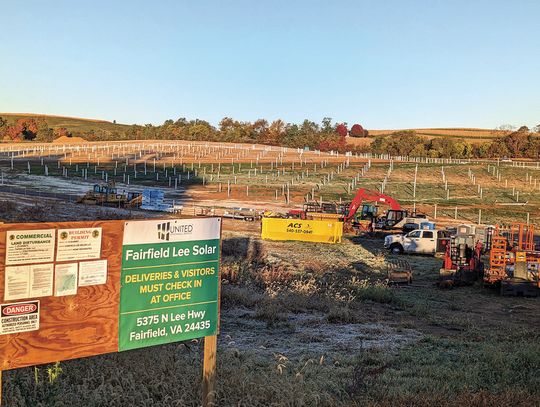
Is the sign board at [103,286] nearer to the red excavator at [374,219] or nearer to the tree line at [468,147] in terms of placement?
the red excavator at [374,219]

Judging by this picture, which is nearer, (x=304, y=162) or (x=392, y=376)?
(x=392, y=376)

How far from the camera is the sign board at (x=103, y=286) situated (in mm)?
5594

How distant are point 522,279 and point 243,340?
13.9 meters

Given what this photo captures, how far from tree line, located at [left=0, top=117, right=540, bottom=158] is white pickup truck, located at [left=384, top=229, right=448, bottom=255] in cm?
8725

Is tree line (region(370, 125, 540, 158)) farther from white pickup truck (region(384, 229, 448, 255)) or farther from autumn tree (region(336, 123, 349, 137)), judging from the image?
white pickup truck (region(384, 229, 448, 255))

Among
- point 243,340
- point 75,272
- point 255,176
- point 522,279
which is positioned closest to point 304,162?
point 255,176

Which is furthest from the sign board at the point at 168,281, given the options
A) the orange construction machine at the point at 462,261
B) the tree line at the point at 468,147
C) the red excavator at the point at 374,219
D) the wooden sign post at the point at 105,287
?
the tree line at the point at 468,147

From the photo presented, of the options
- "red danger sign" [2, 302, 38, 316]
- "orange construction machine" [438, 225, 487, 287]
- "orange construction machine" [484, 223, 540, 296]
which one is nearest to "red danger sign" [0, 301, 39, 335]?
"red danger sign" [2, 302, 38, 316]

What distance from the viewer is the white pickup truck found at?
105 feet

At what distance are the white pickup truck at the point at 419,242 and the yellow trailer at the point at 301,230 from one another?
331 cm

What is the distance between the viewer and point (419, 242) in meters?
32.2

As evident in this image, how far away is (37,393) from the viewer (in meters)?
7.41

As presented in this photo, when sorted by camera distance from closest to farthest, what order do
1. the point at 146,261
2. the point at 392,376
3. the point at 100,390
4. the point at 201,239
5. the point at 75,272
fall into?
the point at 75,272 → the point at 146,261 → the point at 201,239 → the point at 100,390 → the point at 392,376

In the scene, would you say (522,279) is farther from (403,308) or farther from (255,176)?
(255,176)
